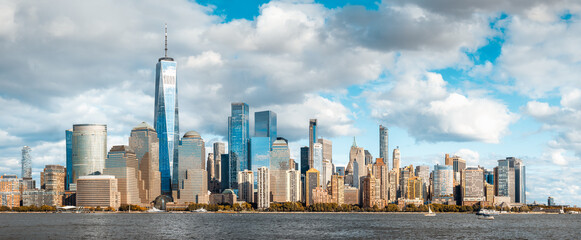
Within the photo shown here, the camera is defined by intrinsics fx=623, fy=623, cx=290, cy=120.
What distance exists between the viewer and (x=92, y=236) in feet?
566

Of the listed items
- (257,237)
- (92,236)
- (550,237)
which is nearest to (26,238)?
(92,236)

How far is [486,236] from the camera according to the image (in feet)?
582

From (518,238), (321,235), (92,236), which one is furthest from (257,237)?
(518,238)

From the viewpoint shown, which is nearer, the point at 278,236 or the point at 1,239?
the point at 1,239

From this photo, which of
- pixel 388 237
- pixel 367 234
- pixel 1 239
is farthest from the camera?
pixel 367 234

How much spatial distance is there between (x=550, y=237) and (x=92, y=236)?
131 m

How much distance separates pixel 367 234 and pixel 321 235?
13962mm

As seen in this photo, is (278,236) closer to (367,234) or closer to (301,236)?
(301,236)

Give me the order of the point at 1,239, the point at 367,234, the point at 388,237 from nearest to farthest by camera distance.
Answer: the point at 1,239 < the point at 388,237 < the point at 367,234

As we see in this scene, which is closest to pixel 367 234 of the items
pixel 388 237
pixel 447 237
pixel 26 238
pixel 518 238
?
pixel 388 237

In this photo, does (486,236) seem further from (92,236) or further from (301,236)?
(92,236)

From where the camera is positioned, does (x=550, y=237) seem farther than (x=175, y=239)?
Yes

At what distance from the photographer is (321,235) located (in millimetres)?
178500

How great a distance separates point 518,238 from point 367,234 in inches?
1638
